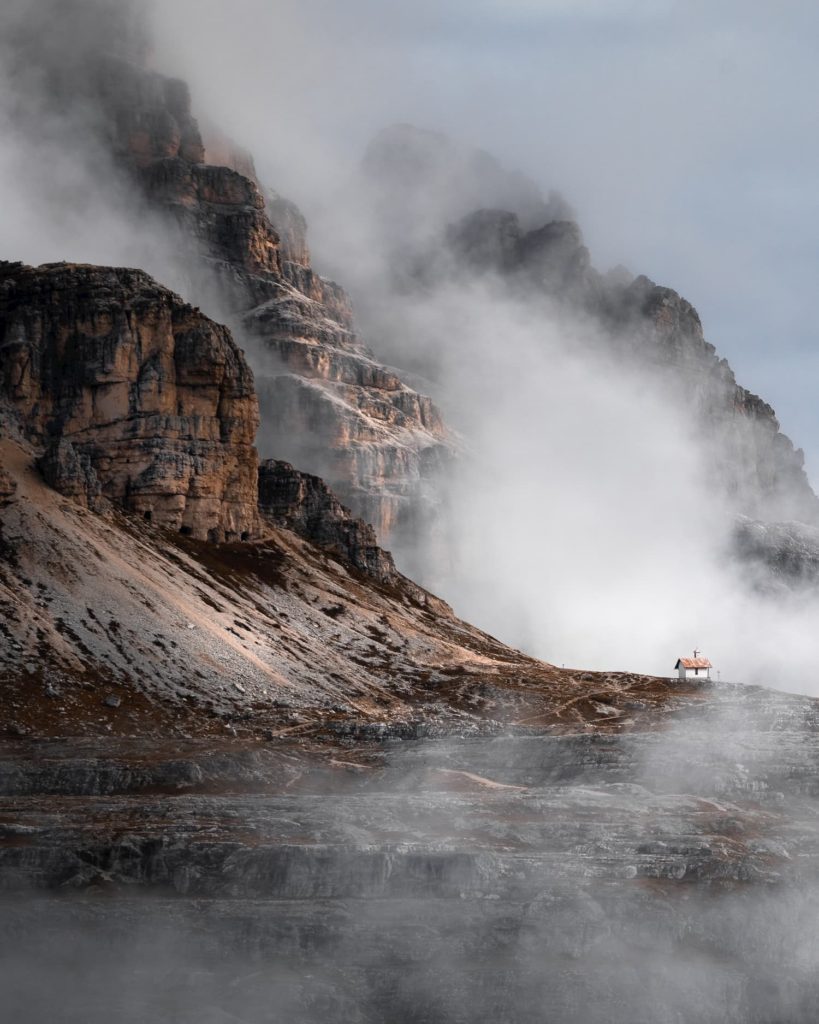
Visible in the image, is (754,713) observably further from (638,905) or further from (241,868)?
(241,868)

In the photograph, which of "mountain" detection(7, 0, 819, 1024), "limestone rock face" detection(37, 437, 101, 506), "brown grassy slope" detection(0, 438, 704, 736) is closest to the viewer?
"mountain" detection(7, 0, 819, 1024)

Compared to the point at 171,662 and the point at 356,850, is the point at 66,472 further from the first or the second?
the point at 356,850

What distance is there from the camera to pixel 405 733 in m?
138

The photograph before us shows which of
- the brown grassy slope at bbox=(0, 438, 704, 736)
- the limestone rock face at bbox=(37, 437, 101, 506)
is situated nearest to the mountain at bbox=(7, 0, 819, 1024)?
the brown grassy slope at bbox=(0, 438, 704, 736)

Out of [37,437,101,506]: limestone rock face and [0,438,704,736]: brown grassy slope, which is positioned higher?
[37,437,101,506]: limestone rock face

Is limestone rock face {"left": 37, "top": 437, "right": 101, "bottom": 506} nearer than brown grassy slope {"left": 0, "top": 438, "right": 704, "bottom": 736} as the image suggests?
No

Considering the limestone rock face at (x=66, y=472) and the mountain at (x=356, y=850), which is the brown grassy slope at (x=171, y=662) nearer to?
the mountain at (x=356, y=850)

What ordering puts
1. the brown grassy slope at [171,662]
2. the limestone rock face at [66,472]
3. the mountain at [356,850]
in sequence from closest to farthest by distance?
the mountain at [356,850], the brown grassy slope at [171,662], the limestone rock face at [66,472]

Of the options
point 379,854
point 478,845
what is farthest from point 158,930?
point 478,845

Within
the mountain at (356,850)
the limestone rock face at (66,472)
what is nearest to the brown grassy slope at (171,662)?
the mountain at (356,850)

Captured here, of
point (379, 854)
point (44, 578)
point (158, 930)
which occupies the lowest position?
point (158, 930)

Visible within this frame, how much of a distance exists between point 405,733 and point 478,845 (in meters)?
46.2

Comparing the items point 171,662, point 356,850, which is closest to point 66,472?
point 171,662

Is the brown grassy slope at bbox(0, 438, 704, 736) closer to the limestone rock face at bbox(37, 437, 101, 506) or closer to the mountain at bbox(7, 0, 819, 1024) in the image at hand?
the mountain at bbox(7, 0, 819, 1024)
